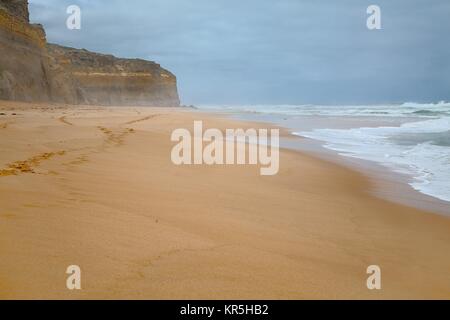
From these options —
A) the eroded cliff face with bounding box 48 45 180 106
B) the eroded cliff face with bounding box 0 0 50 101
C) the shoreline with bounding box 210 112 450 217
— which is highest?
the eroded cliff face with bounding box 48 45 180 106

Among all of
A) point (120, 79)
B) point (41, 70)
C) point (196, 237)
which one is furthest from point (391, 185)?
point (120, 79)

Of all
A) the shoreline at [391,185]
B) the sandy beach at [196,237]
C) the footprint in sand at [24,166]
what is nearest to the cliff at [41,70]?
the footprint in sand at [24,166]

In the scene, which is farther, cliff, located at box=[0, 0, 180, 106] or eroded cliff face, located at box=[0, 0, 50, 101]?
cliff, located at box=[0, 0, 180, 106]

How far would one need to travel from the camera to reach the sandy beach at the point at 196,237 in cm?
213

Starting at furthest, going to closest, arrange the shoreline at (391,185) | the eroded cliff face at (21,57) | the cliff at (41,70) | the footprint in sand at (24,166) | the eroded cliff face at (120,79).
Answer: the eroded cliff face at (120,79) < the cliff at (41,70) < the eroded cliff face at (21,57) < the shoreline at (391,185) < the footprint in sand at (24,166)

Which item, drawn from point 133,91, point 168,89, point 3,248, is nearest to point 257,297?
point 3,248

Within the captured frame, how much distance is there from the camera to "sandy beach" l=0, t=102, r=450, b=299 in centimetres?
213

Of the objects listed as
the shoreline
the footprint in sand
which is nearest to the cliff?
the footprint in sand

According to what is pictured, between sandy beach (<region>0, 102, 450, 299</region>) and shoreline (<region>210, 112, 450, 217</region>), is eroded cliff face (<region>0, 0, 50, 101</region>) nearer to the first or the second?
shoreline (<region>210, 112, 450, 217</region>)

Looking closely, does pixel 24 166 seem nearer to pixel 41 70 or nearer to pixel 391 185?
pixel 391 185

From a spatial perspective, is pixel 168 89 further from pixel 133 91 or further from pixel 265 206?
pixel 265 206

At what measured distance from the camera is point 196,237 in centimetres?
285

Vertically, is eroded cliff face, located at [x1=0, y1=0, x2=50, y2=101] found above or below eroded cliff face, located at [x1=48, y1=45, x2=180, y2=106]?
below

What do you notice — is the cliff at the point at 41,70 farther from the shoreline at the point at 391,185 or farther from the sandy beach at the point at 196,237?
the sandy beach at the point at 196,237
